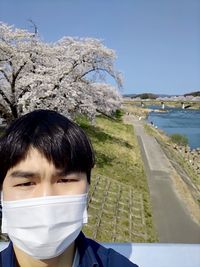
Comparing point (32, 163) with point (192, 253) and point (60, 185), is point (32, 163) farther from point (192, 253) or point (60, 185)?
point (192, 253)

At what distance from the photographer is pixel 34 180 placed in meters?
0.97

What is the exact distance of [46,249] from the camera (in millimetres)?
Result: 975

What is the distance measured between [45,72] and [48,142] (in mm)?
8672

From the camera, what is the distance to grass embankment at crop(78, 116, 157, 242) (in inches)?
207

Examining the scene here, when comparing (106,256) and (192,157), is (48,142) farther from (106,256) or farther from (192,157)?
(192,157)

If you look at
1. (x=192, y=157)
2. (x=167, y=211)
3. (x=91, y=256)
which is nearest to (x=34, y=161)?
(x=91, y=256)

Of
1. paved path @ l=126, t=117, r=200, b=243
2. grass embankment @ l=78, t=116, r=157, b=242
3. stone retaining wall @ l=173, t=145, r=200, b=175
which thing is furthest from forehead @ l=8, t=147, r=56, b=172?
stone retaining wall @ l=173, t=145, r=200, b=175

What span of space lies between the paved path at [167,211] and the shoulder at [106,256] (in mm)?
4434

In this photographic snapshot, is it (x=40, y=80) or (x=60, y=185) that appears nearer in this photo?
(x=60, y=185)

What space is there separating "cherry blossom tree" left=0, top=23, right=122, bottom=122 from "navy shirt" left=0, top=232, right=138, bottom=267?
7.52 metres

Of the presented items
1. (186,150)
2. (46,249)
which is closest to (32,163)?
(46,249)

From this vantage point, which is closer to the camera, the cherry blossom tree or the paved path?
the paved path

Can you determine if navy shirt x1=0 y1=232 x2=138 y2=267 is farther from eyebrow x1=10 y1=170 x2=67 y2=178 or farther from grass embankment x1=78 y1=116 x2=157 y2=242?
grass embankment x1=78 y1=116 x2=157 y2=242

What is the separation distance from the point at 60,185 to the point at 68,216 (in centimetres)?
10
